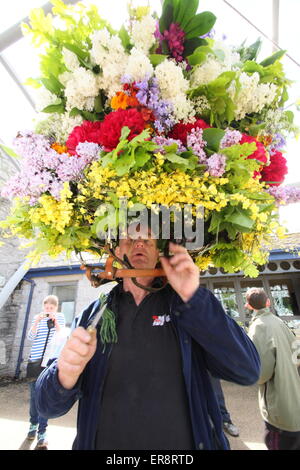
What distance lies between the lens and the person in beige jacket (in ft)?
7.54

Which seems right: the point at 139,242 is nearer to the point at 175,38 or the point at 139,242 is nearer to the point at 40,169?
the point at 40,169

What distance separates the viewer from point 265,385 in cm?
254

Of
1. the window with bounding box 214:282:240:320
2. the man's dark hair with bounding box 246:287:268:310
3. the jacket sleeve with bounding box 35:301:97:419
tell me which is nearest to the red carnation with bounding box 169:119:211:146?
the jacket sleeve with bounding box 35:301:97:419

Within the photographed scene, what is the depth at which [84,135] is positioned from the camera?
994 millimetres

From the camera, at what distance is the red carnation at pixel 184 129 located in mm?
982

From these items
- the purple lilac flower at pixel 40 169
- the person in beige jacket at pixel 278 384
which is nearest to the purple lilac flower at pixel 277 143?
the purple lilac flower at pixel 40 169

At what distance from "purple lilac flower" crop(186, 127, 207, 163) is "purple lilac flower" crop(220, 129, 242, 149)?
83 millimetres

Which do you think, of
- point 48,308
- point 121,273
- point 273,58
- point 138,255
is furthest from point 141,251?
point 48,308

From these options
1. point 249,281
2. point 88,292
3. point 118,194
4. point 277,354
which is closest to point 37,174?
point 118,194

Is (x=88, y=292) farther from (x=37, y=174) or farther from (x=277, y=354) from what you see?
(x=37, y=174)

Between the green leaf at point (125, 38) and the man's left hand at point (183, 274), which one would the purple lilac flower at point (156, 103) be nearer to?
the green leaf at point (125, 38)

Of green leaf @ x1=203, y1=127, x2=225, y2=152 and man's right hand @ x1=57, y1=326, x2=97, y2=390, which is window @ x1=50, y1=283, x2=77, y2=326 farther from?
green leaf @ x1=203, y1=127, x2=225, y2=152

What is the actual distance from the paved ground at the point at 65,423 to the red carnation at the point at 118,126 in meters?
4.15

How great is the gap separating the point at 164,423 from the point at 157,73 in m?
1.40
